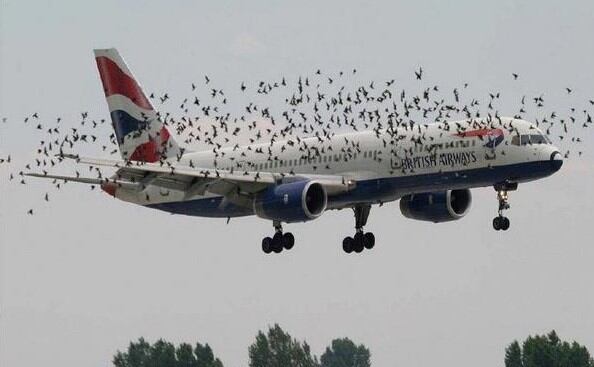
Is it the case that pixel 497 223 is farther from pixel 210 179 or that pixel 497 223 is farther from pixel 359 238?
pixel 210 179

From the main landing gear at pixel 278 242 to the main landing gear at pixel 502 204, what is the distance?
13374 mm

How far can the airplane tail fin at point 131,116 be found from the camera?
424 ft

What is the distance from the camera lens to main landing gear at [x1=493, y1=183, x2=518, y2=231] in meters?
108

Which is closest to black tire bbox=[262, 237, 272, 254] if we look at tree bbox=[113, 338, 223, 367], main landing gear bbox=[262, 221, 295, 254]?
main landing gear bbox=[262, 221, 295, 254]

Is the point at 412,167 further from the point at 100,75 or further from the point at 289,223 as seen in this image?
the point at 100,75

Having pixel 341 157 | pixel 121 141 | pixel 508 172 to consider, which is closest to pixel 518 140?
pixel 508 172

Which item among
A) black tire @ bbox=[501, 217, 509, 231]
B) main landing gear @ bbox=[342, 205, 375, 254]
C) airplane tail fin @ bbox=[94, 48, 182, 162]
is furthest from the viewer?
airplane tail fin @ bbox=[94, 48, 182, 162]

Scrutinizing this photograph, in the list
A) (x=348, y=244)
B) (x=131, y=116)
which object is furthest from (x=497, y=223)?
(x=131, y=116)

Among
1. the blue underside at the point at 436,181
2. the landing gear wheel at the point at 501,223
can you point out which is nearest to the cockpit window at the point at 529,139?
the blue underside at the point at 436,181

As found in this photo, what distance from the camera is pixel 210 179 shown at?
4523 inches

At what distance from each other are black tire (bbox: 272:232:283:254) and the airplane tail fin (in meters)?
12.4

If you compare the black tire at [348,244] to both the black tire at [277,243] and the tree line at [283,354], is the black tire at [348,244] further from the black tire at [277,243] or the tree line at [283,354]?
the tree line at [283,354]

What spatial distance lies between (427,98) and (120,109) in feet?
154

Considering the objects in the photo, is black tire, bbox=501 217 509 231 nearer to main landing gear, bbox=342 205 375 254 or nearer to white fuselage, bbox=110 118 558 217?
white fuselage, bbox=110 118 558 217
